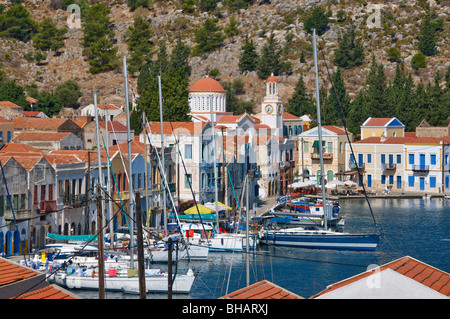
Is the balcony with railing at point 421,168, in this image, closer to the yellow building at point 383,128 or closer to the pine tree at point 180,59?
the yellow building at point 383,128

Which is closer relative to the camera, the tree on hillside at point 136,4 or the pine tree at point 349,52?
the pine tree at point 349,52

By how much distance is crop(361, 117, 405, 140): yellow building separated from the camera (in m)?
95.8

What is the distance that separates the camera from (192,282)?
3769 centimetres

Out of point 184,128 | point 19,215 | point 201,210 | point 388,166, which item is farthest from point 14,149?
point 388,166

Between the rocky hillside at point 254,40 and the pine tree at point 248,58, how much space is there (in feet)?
5.66

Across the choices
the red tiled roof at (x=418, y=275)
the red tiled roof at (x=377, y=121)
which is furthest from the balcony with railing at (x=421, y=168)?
the red tiled roof at (x=418, y=275)

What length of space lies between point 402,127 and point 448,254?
48201 mm

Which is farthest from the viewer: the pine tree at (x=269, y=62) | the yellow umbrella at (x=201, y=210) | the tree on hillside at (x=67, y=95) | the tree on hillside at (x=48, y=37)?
the tree on hillside at (x=48, y=37)

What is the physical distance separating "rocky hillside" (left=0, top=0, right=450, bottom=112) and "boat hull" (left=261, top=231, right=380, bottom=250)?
77.6 m

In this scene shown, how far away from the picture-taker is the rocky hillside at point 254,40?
138750 millimetres

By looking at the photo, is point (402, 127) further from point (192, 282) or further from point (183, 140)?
point (192, 282)

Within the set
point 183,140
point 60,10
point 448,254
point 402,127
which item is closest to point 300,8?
point 60,10

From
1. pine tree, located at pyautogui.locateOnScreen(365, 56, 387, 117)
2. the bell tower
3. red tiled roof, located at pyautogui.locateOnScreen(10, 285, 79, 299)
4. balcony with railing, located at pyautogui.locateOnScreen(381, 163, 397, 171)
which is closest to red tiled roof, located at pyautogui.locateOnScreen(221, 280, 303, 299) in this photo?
red tiled roof, located at pyautogui.locateOnScreen(10, 285, 79, 299)

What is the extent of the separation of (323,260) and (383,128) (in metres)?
51.0
